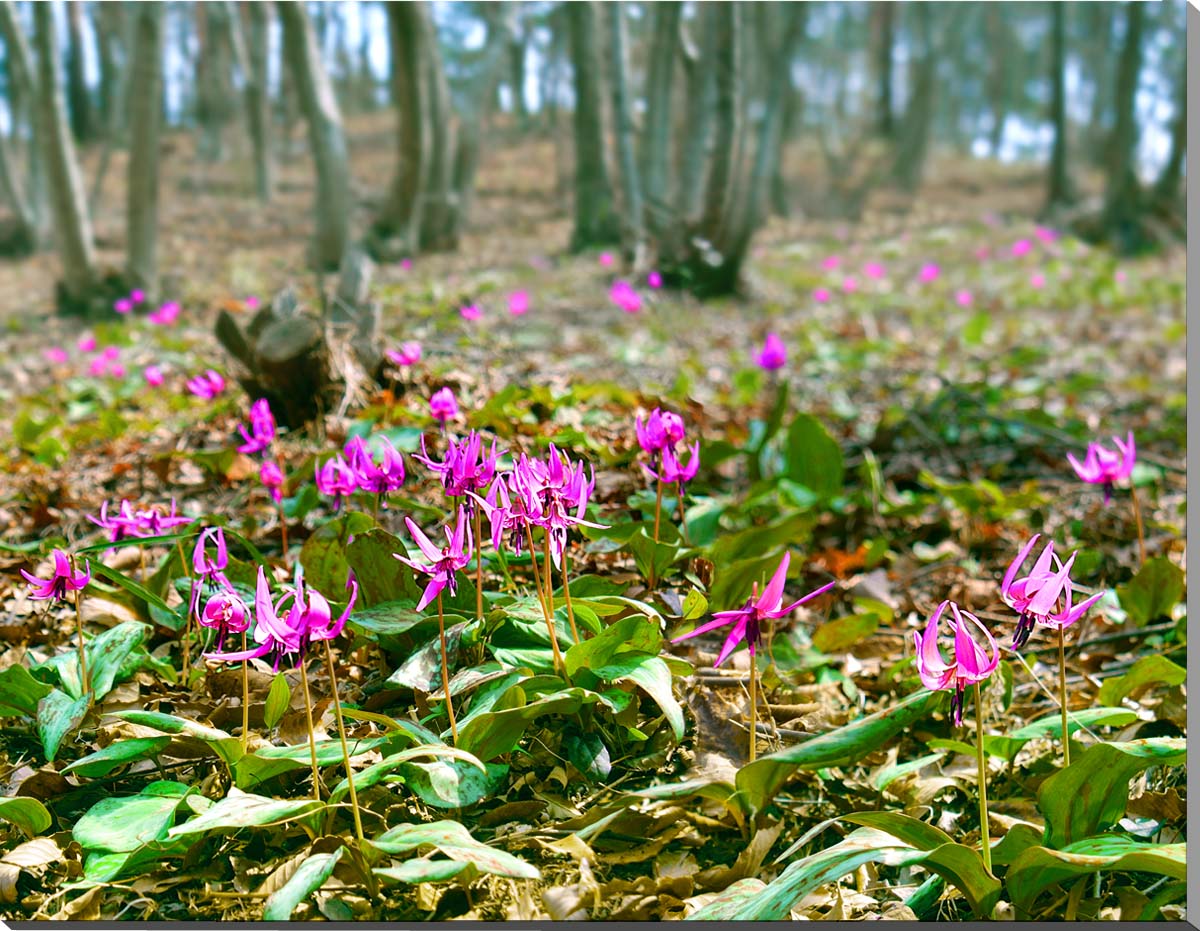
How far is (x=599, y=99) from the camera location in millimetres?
5695

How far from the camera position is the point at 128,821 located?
47.3 inches

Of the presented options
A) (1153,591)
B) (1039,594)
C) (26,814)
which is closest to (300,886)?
(26,814)

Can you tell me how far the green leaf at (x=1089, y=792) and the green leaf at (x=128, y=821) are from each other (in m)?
1.08

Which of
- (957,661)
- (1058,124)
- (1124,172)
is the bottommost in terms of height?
(957,661)

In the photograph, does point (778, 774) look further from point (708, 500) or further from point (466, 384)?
point (466, 384)

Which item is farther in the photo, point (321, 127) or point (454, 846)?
point (321, 127)

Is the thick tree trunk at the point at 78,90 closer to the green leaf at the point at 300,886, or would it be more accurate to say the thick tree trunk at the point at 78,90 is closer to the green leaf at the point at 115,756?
the green leaf at the point at 115,756

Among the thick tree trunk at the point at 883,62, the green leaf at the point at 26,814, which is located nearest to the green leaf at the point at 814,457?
the green leaf at the point at 26,814

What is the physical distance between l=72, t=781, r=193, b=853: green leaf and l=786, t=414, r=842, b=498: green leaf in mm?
1756

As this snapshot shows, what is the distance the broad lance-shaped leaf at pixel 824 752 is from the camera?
116 cm

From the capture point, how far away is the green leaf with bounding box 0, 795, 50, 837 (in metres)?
1.21

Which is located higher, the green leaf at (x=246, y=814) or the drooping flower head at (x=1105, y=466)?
the drooping flower head at (x=1105, y=466)

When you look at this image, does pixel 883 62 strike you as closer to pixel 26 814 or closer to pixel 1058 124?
pixel 1058 124

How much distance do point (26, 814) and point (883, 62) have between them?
755 inches
